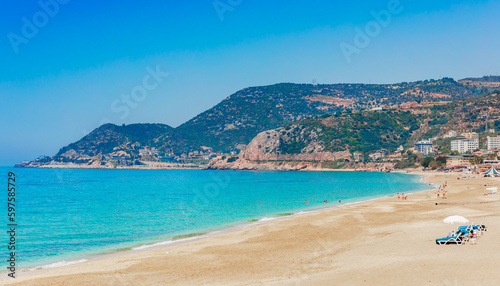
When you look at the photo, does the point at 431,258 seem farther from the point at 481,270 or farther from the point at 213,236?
the point at 213,236

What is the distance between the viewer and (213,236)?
84.7 feet

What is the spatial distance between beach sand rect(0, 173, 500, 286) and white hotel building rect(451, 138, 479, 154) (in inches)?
5209

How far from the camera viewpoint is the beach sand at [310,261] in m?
13.9

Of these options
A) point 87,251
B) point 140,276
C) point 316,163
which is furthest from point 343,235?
point 316,163

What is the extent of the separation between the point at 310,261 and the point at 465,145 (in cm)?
14591

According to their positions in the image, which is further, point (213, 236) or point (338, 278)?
point (213, 236)

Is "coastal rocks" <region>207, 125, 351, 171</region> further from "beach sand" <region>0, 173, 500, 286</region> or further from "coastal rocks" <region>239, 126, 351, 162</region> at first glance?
"beach sand" <region>0, 173, 500, 286</region>

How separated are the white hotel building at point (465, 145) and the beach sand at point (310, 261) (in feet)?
434

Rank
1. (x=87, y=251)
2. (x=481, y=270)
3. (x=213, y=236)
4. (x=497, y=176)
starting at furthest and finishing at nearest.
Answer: (x=497, y=176), (x=213, y=236), (x=87, y=251), (x=481, y=270)

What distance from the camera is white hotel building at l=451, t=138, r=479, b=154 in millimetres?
144125

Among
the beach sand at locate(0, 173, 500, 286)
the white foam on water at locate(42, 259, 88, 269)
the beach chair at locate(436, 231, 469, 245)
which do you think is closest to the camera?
the beach sand at locate(0, 173, 500, 286)

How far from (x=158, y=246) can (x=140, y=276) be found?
7260 mm

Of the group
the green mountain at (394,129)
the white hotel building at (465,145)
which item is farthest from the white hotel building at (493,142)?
the green mountain at (394,129)

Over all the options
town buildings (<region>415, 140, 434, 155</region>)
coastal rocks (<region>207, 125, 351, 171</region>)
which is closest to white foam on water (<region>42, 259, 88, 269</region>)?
town buildings (<region>415, 140, 434, 155</region>)
